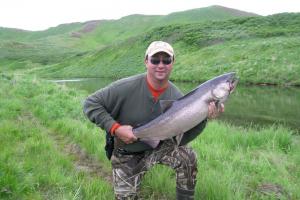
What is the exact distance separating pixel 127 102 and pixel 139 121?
276 mm

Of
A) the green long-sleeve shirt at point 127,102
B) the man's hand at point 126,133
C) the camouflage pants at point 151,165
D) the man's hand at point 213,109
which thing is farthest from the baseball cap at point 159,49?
the camouflage pants at point 151,165

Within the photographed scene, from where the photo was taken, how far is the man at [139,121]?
4984mm

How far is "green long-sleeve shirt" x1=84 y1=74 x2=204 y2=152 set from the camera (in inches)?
201

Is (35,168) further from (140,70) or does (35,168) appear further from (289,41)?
(140,70)

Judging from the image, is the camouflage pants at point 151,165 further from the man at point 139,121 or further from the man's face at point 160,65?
the man's face at point 160,65

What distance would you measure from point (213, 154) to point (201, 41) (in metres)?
42.6

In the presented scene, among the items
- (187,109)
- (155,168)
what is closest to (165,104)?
(187,109)

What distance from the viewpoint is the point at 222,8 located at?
120750 mm

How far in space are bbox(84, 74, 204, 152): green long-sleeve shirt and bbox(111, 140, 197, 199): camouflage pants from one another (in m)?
0.28

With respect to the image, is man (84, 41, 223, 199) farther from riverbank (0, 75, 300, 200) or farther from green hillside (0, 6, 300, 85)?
green hillside (0, 6, 300, 85)

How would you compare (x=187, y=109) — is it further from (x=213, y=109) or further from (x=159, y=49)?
(x=159, y=49)

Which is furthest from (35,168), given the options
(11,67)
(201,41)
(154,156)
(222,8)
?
(222,8)

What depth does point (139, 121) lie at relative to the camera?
5.15m

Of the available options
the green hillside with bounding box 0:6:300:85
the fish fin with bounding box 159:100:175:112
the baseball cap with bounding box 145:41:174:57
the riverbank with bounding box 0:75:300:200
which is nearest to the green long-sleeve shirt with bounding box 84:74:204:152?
the fish fin with bounding box 159:100:175:112
